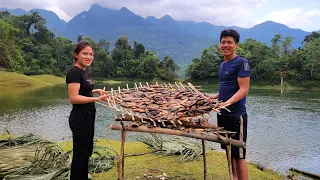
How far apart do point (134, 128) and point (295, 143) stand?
35.6 feet

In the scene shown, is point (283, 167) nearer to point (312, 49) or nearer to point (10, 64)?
point (10, 64)

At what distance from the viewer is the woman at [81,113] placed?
3.70 m

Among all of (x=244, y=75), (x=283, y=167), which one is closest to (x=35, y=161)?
(x=244, y=75)

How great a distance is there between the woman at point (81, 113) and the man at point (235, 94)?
1641mm

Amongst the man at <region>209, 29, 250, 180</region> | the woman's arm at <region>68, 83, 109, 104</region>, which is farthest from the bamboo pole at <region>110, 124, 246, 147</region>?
the woman's arm at <region>68, 83, 109, 104</region>

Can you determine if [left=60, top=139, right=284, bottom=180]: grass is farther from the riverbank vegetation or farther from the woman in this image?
the woman

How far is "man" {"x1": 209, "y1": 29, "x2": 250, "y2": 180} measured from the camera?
12.2 feet

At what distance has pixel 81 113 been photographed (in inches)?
148

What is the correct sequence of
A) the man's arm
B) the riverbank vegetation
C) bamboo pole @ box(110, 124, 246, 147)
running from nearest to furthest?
bamboo pole @ box(110, 124, 246, 147)
the man's arm
the riverbank vegetation

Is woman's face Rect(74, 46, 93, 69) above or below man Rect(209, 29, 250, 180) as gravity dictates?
above

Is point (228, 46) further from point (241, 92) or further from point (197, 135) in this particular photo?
point (197, 135)

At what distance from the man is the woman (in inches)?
64.6

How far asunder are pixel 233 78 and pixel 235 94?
10.5 inches

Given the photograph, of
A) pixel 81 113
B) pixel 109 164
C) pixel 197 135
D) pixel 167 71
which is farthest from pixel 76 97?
pixel 167 71
